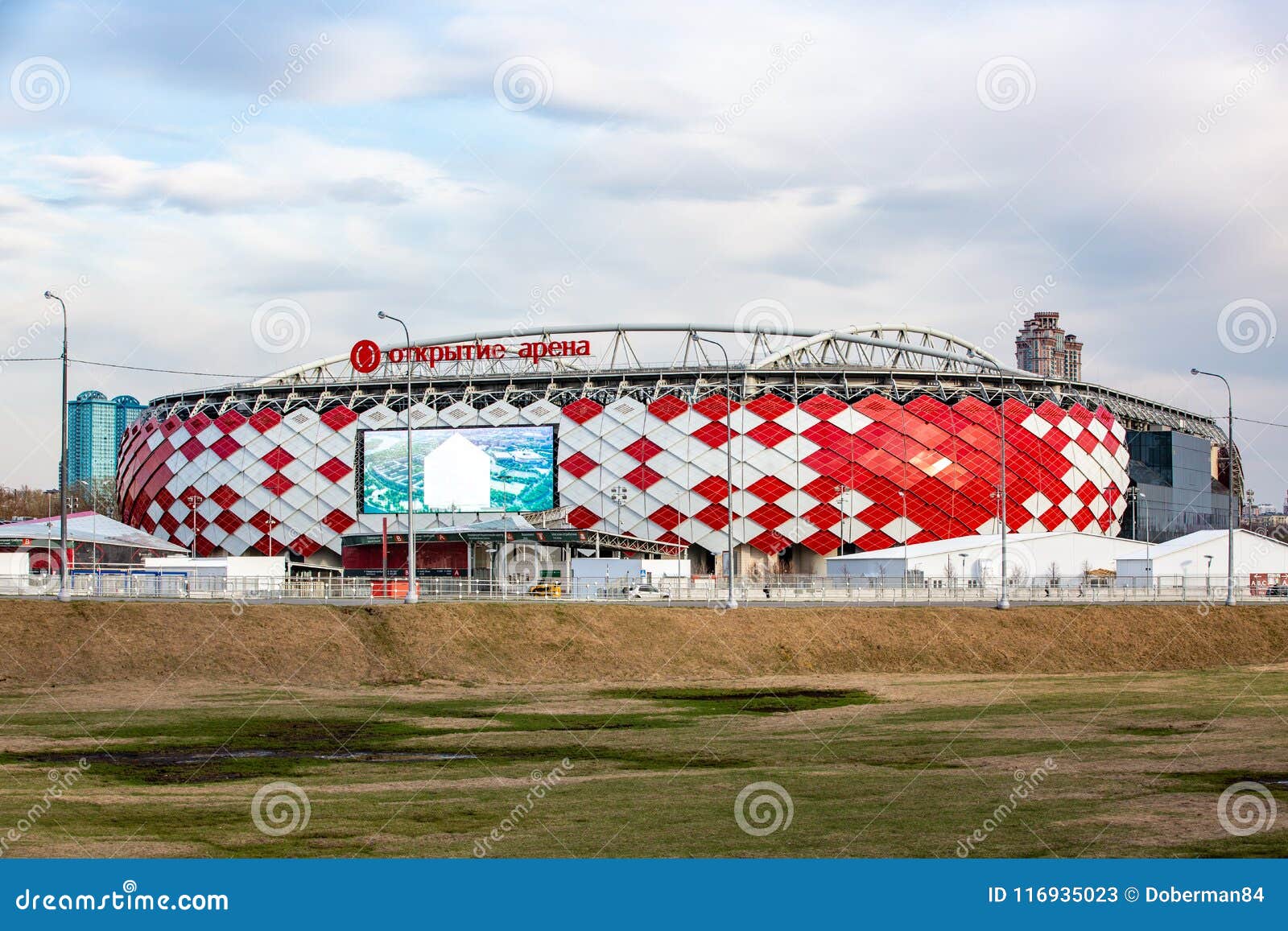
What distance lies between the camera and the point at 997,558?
8762 centimetres

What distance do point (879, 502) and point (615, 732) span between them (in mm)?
79954

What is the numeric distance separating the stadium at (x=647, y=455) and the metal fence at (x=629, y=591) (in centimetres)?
3721

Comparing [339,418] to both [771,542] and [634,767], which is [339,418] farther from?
[634,767]

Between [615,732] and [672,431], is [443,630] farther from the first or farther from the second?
[672,431]

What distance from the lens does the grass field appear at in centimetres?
1889

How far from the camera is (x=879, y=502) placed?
110 m

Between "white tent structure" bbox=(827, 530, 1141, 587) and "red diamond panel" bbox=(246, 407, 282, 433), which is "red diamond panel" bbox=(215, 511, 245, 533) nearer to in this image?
"red diamond panel" bbox=(246, 407, 282, 433)

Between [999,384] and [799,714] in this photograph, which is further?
[999,384]

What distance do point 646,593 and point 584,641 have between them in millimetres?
13872

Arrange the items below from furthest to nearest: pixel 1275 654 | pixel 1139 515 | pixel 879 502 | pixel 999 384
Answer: pixel 1139 515, pixel 999 384, pixel 879 502, pixel 1275 654

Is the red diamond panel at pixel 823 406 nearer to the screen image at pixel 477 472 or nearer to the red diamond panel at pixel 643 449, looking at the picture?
the red diamond panel at pixel 643 449

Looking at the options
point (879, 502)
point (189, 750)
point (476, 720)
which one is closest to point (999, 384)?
point (879, 502)

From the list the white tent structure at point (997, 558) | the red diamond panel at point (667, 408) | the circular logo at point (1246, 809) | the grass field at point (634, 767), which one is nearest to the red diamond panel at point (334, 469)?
the red diamond panel at point (667, 408)

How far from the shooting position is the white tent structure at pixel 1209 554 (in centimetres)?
8312
